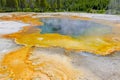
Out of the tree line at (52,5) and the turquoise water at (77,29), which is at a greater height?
the tree line at (52,5)

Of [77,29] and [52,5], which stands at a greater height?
[52,5]

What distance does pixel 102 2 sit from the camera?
3791 cm

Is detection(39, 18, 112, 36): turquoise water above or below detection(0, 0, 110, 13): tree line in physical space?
below

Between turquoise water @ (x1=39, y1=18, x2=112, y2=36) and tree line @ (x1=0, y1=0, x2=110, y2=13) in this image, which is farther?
tree line @ (x1=0, y1=0, x2=110, y2=13)

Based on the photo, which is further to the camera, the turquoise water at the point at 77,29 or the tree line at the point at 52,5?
the tree line at the point at 52,5

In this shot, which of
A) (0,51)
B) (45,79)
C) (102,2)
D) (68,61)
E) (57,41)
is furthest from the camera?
(102,2)

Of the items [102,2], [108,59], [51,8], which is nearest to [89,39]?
[108,59]

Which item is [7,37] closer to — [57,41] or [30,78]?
[57,41]

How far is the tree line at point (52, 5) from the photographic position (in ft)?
109

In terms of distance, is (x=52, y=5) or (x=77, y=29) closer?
(x=77, y=29)

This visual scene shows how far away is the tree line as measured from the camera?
3312 centimetres

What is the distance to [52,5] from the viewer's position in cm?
3616

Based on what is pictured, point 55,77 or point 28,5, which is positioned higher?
point 28,5

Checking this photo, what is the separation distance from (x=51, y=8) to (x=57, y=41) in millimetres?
22502
